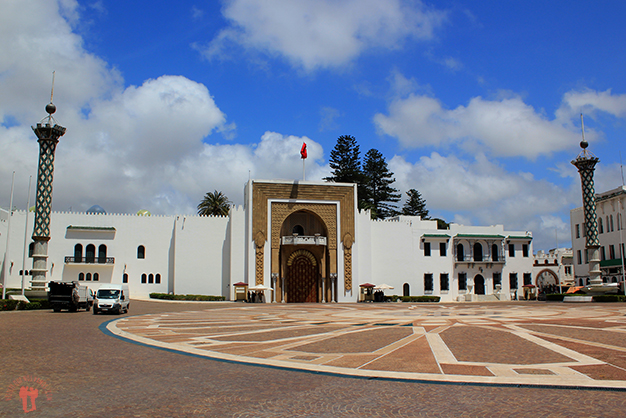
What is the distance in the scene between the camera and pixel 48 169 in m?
35.3

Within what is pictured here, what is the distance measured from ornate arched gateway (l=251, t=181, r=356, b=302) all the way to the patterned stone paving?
2530 centimetres

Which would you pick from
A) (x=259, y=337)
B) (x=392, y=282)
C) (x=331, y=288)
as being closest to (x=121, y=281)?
(x=331, y=288)

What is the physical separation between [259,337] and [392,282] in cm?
3518

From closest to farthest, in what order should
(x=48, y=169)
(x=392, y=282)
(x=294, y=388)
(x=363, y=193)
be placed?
(x=294, y=388)
(x=48, y=169)
(x=392, y=282)
(x=363, y=193)

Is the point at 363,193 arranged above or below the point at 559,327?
above

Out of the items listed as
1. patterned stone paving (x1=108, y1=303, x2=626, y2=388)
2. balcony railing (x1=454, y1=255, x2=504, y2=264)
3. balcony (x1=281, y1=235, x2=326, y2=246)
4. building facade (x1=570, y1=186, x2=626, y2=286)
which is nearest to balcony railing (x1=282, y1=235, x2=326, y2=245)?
balcony (x1=281, y1=235, x2=326, y2=246)

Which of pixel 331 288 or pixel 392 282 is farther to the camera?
pixel 392 282

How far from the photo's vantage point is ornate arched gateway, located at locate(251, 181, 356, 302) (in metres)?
43.3

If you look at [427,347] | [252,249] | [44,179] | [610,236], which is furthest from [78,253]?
[610,236]

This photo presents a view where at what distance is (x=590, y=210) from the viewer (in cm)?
4638

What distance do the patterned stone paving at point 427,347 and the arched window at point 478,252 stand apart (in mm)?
32587

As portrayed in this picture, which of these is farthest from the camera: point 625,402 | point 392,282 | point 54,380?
point 392,282

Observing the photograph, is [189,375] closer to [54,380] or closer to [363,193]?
[54,380]

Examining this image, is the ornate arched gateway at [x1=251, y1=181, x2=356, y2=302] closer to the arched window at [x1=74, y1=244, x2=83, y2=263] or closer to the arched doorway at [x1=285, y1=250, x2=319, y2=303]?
the arched doorway at [x1=285, y1=250, x2=319, y2=303]
